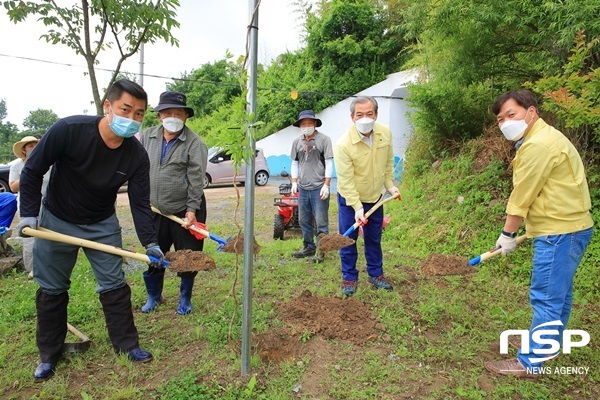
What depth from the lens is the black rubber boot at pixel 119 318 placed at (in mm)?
2715

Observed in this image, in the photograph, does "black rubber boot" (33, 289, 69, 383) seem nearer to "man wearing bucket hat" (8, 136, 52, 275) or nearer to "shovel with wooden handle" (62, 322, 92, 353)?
"shovel with wooden handle" (62, 322, 92, 353)

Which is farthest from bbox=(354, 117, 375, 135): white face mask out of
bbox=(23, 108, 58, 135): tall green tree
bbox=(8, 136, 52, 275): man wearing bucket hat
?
bbox=(23, 108, 58, 135): tall green tree

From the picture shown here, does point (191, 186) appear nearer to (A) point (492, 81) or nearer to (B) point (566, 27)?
(B) point (566, 27)

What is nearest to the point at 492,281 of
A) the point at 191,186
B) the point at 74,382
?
the point at 191,186

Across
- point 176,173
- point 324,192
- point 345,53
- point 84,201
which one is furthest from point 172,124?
point 345,53

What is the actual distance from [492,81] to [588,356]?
5.20m

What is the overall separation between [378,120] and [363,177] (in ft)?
36.7

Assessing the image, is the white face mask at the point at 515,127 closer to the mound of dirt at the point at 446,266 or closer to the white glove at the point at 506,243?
the white glove at the point at 506,243

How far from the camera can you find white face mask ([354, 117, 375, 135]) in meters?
3.59

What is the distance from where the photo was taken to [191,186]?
340cm

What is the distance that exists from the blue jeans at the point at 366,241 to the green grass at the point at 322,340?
11.3 inches

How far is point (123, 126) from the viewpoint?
8.39 feet

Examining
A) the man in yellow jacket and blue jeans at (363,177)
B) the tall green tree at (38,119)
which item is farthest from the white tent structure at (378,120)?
the tall green tree at (38,119)

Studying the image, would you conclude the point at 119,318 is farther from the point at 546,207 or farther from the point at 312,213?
the point at 312,213
